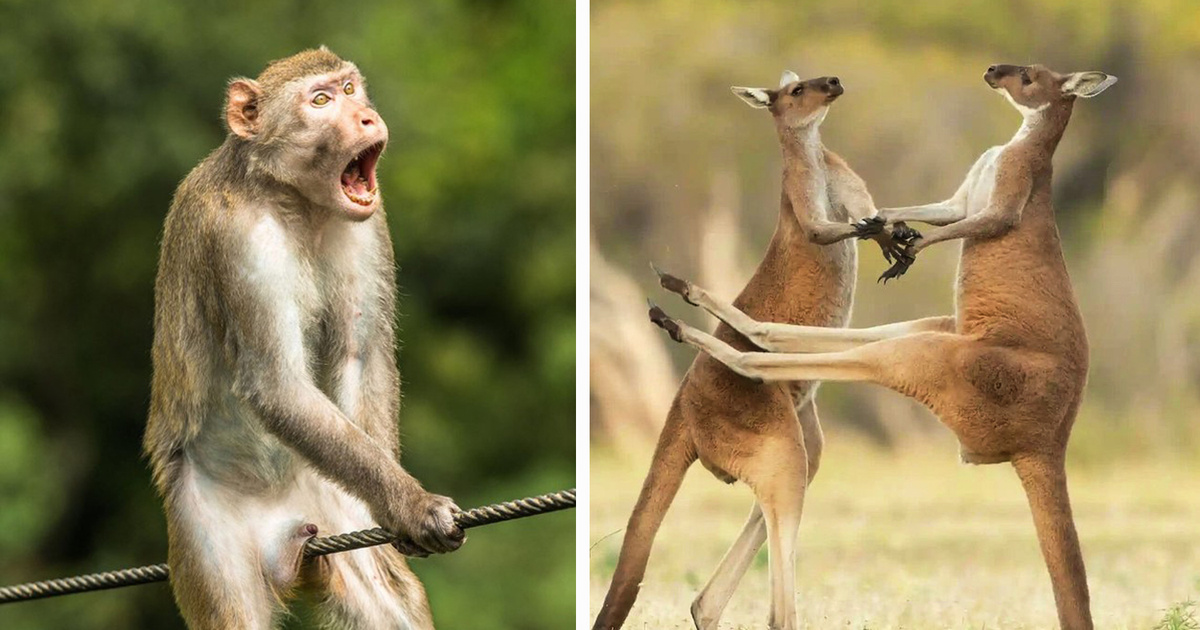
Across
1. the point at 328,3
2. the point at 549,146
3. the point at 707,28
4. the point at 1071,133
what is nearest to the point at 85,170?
the point at 328,3

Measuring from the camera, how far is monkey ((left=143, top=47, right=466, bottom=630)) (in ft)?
20.1

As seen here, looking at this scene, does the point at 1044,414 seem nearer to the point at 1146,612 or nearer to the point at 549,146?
the point at 1146,612

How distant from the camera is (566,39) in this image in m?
19.1

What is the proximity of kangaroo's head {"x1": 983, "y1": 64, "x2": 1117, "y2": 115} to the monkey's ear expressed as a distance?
2430 mm

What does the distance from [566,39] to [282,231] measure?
13.1 m

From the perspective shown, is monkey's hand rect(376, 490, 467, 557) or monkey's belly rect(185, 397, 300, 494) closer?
monkey's hand rect(376, 490, 467, 557)

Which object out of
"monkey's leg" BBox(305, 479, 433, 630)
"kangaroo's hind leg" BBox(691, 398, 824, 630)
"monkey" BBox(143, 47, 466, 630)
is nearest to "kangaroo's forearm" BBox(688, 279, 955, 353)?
"kangaroo's hind leg" BBox(691, 398, 824, 630)

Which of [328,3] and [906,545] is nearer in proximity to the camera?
[906,545]

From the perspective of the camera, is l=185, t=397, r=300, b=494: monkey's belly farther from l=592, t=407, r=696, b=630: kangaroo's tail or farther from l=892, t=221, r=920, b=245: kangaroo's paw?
l=892, t=221, r=920, b=245: kangaroo's paw

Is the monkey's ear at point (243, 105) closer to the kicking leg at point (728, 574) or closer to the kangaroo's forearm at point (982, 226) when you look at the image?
the kicking leg at point (728, 574)

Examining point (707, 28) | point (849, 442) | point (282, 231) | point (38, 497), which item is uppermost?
point (707, 28)

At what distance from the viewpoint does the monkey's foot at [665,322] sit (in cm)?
669

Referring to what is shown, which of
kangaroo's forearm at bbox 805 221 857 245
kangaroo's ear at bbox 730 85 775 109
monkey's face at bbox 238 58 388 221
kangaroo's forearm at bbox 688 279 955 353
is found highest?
kangaroo's ear at bbox 730 85 775 109

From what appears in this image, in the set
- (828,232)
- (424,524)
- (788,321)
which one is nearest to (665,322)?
(788,321)
